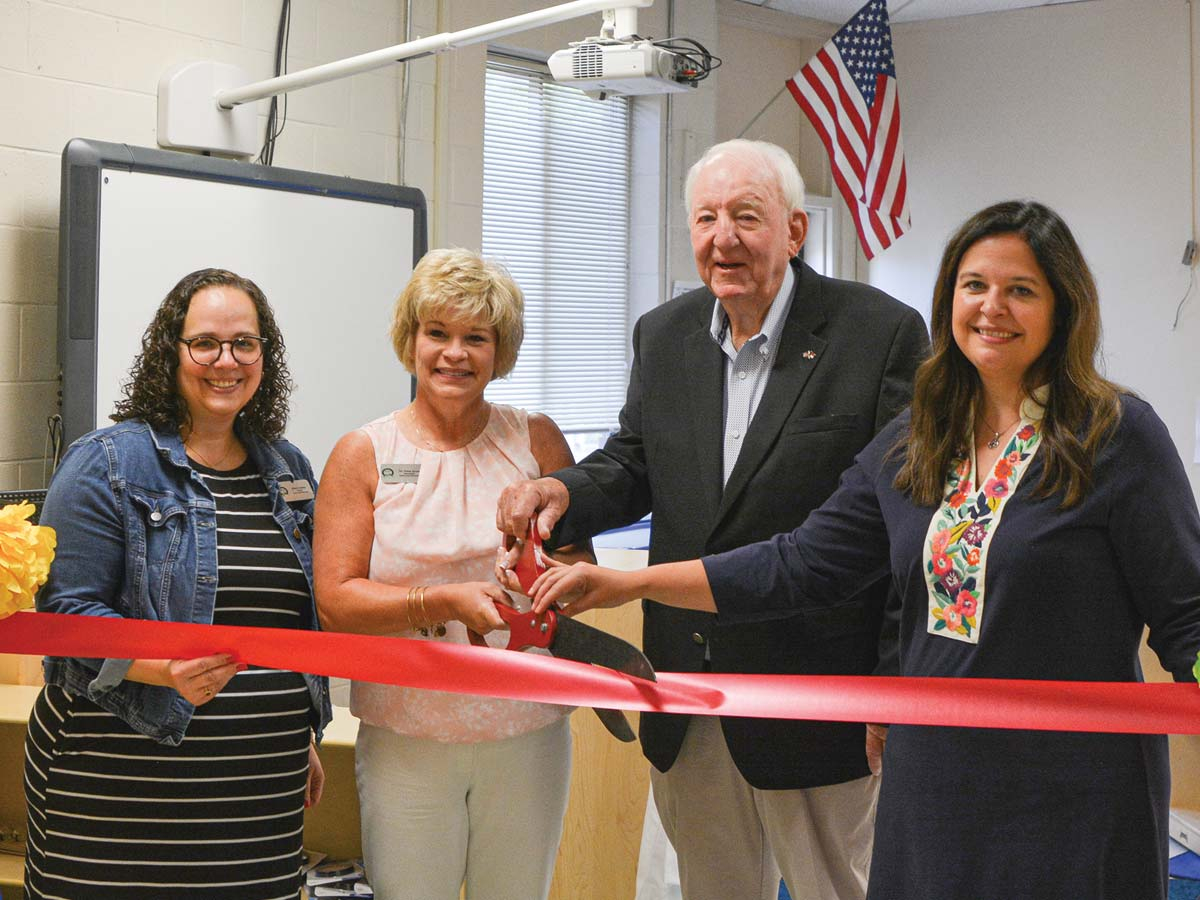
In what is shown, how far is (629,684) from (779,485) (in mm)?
504

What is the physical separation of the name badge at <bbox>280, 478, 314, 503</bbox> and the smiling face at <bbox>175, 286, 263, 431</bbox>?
0.52ft

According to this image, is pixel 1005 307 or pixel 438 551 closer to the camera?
pixel 1005 307

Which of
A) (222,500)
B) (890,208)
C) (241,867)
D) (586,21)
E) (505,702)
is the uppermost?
(586,21)

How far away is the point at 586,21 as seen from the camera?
5.52m

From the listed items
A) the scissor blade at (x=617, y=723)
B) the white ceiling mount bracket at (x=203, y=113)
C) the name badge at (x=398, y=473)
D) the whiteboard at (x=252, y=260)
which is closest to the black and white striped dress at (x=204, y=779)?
the name badge at (x=398, y=473)

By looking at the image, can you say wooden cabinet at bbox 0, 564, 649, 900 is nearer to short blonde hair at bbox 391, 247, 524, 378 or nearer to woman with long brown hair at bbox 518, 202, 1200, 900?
short blonde hair at bbox 391, 247, 524, 378

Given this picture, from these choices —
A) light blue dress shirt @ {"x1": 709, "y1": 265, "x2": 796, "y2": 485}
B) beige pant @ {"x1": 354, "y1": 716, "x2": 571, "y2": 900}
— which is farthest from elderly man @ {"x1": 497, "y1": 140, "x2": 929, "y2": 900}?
beige pant @ {"x1": 354, "y1": 716, "x2": 571, "y2": 900}

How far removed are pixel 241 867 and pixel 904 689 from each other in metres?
1.22

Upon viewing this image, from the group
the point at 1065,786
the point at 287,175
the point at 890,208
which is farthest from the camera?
the point at 890,208

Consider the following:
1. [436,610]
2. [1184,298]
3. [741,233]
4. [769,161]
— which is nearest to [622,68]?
[769,161]

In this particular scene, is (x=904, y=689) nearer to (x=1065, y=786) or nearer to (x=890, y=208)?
(x=1065, y=786)

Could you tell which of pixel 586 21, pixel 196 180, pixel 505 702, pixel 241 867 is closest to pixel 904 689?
pixel 505 702

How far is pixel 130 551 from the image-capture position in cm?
204

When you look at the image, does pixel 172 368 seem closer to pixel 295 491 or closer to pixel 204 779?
pixel 295 491
